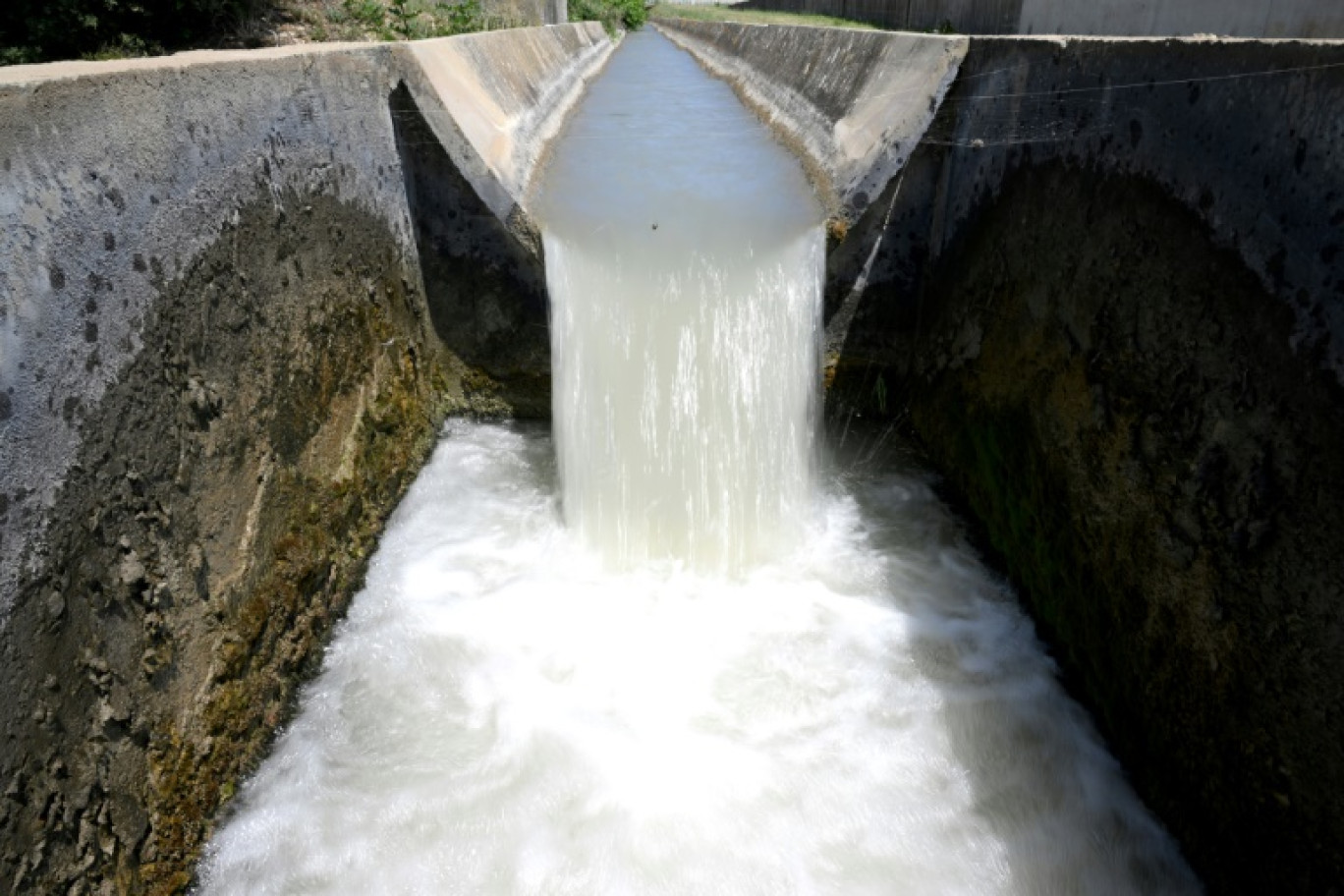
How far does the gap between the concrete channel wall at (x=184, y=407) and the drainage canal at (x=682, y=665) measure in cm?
36

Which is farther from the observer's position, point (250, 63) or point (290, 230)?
point (290, 230)

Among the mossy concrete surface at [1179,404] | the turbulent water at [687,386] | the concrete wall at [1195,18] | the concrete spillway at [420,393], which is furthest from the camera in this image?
the concrete wall at [1195,18]

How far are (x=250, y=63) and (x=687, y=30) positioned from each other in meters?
28.8

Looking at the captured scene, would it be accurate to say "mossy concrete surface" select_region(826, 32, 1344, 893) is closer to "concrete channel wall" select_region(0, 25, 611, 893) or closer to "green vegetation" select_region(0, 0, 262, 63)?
"concrete channel wall" select_region(0, 25, 611, 893)

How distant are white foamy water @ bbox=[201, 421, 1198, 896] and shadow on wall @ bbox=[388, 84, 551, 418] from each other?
1.12m

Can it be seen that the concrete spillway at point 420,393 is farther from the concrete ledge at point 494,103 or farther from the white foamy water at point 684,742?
the white foamy water at point 684,742

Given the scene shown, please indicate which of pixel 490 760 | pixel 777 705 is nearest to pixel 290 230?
pixel 490 760

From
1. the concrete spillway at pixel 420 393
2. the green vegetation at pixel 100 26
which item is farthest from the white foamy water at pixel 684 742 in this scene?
the green vegetation at pixel 100 26

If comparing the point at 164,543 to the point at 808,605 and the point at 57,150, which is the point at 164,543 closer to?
the point at 57,150

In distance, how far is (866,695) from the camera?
3.38 m

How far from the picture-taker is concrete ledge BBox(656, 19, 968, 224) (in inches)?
180

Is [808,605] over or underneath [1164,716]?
underneath

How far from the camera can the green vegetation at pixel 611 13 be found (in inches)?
1053

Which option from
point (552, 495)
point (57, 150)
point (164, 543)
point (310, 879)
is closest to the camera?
point (57, 150)
